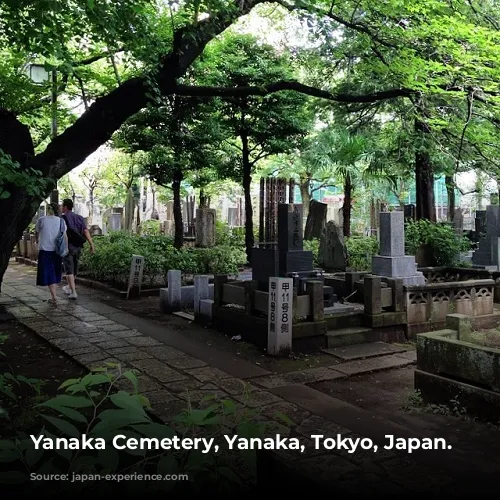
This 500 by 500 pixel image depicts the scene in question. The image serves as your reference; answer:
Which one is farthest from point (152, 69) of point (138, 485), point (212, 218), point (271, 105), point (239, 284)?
point (212, 218)

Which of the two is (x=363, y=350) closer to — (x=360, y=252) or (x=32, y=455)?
(x=32, y=455)

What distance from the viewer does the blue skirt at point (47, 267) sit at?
935 centimetres

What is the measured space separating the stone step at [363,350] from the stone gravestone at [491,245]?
21.6 feet

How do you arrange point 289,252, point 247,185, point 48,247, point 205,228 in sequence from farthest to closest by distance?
point 205,228, point 247,185, point 48,247, point 289,252

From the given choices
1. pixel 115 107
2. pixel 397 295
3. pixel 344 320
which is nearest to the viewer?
pixel 115 107

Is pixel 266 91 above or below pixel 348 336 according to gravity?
above

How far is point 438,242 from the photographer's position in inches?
525

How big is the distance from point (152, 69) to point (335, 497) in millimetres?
6661

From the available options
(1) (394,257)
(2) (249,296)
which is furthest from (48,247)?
(1) (394,257)

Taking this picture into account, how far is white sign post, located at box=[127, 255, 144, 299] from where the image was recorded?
10773mm

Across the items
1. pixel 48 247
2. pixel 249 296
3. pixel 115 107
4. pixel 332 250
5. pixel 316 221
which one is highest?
pixel 115 107

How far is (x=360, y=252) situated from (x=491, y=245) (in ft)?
11.5

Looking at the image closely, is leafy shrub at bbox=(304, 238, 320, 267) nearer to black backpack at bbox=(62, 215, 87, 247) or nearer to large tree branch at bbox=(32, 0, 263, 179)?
black backpack at bbox=(62, 215, 87, 247)

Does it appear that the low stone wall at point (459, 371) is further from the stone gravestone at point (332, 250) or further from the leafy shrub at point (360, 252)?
the leafy shrub at point (360, 252)
